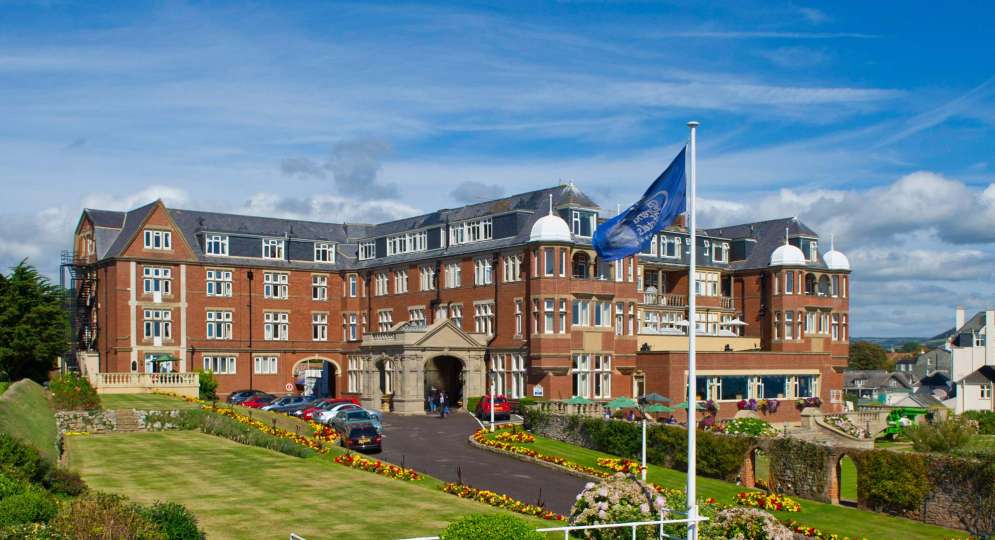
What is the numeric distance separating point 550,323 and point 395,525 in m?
33.1

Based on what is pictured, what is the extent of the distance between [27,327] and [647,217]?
1890 inches

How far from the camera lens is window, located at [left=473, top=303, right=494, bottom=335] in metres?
63.0

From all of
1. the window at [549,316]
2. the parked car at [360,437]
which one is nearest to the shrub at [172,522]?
the parked car at [360,437]

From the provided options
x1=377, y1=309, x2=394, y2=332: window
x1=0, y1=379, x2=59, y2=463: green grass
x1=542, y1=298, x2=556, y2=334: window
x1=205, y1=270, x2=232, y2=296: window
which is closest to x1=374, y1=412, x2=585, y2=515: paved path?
x1=542, y1=298, x2=556, y2=334: window

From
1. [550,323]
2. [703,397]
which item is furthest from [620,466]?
[703,397]

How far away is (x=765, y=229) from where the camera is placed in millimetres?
75250

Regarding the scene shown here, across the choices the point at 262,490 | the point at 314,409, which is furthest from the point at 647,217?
the point at 314,409

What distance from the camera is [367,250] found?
249ft

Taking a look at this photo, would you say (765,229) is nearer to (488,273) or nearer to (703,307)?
(703,307)

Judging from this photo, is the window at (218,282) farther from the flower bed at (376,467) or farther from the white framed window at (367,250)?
the flower bed at (376,467)

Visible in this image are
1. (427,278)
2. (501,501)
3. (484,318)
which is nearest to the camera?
(501,501)

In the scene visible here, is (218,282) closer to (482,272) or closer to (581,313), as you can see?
(482,272)

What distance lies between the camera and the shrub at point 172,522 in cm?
2028

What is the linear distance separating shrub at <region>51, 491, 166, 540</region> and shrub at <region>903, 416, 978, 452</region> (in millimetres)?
46470
